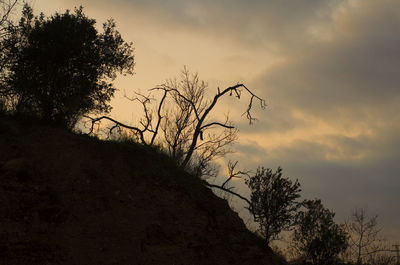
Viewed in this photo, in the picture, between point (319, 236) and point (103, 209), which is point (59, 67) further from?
point (319, 236)

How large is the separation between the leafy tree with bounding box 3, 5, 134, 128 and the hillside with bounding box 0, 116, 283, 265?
1375mm

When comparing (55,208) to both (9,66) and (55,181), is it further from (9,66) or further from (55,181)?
(9,66)

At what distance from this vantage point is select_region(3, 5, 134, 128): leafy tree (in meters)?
16.9

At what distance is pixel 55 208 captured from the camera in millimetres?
12688

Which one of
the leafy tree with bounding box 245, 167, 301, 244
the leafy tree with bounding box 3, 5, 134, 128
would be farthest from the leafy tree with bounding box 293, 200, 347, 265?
the leafy tree with bounding box 3, 5, 134, 128

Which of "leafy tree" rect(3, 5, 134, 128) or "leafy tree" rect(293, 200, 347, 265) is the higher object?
"leafy tree" rect(3, 5, 134, 128)

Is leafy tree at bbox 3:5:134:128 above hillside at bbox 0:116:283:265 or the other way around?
above

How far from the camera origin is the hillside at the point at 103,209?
11733mm

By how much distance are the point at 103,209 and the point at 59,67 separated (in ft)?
26.1

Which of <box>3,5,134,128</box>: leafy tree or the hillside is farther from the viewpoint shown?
<box>3,5,134,128</box>: leafy tree

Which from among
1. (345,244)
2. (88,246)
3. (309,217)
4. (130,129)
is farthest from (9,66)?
(345,244)

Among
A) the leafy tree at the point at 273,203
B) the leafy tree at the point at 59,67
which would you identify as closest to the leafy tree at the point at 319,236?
the leafy tree at the point at 273,203

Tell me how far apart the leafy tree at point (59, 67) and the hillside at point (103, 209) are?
4.51ft

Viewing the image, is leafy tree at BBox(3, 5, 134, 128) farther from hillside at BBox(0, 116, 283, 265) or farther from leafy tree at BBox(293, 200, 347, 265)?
leafy tree at BBox(293, 200, 347, 265)
